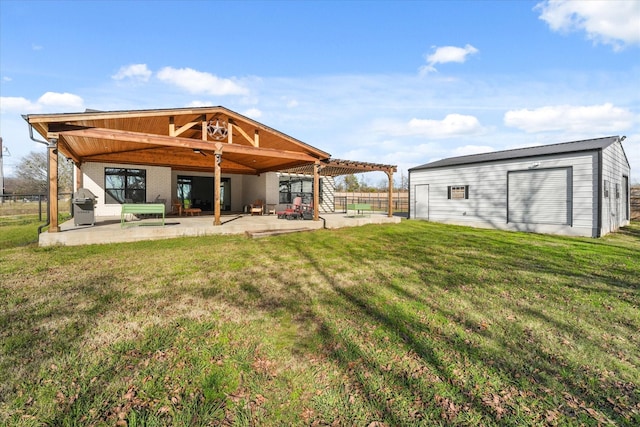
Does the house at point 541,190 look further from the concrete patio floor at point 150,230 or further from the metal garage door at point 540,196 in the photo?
the concrete patio floor at point 150,230

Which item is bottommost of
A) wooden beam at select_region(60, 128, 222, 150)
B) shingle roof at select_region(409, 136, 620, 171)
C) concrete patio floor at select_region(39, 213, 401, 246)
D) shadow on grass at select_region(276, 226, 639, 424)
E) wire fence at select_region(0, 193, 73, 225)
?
shadow on grass at select_region(276, 226, 639, 424)

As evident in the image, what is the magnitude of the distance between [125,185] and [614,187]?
20953 mm

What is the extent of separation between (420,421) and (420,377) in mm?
450

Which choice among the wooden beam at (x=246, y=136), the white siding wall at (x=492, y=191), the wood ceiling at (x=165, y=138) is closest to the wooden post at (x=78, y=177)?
the wood ceiling at (x=165, y=138)

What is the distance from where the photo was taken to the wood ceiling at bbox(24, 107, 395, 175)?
23.6 ft

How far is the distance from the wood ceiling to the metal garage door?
18.6 feet

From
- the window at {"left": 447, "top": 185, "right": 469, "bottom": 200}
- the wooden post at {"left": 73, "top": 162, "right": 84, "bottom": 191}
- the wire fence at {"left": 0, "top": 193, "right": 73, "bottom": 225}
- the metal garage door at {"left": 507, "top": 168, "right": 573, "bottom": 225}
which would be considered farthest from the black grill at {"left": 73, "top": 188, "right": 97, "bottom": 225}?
the metal garage door at {"left": 507, "top": 168, "right": 573, "bottom": 225}

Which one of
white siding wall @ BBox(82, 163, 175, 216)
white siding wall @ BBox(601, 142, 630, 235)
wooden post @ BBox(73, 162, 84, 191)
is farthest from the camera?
white siding wall @ BBox(82, 163, 175, 216)

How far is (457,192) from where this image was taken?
44.5ft

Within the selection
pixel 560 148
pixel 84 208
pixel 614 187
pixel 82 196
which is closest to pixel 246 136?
pixel 82 196

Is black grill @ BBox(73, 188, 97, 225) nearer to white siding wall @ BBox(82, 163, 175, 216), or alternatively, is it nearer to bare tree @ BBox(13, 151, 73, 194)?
white siding wall @ BBox(82, 163, 175, 216)

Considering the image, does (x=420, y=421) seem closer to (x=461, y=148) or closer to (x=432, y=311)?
(x=432, y=311)

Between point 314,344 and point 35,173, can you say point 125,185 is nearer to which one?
point 314,344

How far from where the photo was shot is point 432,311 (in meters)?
3.38
